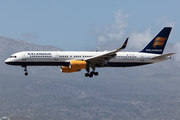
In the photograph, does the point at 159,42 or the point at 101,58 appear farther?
the point at 159,42

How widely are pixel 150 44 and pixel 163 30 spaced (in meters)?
5.31

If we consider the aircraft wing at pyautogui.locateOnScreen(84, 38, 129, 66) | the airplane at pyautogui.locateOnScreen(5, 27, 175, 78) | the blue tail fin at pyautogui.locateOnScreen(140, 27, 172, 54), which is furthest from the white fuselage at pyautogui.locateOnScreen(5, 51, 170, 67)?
the blue tail fin at pyautogui.locateOnScreen(140, 27, 172, 54)

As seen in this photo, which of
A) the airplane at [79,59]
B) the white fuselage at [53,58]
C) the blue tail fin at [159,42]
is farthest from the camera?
the blue tail fin at [159,42]

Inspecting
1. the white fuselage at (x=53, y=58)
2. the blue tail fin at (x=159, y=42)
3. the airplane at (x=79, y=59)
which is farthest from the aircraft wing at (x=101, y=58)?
the blue tail fin at (x=159, y=42)

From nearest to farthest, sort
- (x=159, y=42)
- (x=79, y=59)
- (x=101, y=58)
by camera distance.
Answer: (x=101, y=58), (x=79, y=59), (x=159, y=42)

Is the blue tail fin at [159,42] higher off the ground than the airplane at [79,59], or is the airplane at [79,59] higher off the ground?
the blue tail fin at [159,42]

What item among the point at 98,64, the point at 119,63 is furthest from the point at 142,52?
the point at 98,64

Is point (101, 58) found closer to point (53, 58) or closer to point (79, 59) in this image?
point (79, 59)

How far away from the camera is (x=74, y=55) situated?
79.7 meters

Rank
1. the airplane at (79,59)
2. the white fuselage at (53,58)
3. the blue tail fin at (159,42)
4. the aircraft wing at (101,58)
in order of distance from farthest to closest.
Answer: the blue tail fin at (159,42)
the white fuselage at (53,58)
the airplane at (79,59)
the aircraft wing at (101,58)

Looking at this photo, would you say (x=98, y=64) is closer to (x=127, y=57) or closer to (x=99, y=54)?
(x=99, y=54)

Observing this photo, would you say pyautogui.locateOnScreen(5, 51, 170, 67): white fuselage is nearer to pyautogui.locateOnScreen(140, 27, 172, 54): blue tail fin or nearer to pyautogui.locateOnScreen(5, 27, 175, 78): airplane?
pyautogui.locateOnScreen(5, 27, 175, 78): airplane

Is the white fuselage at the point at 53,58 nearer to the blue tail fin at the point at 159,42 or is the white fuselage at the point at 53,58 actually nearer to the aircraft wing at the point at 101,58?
the aircraft wing at the point at 101,58

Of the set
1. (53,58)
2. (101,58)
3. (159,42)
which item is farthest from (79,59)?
(159,42)
